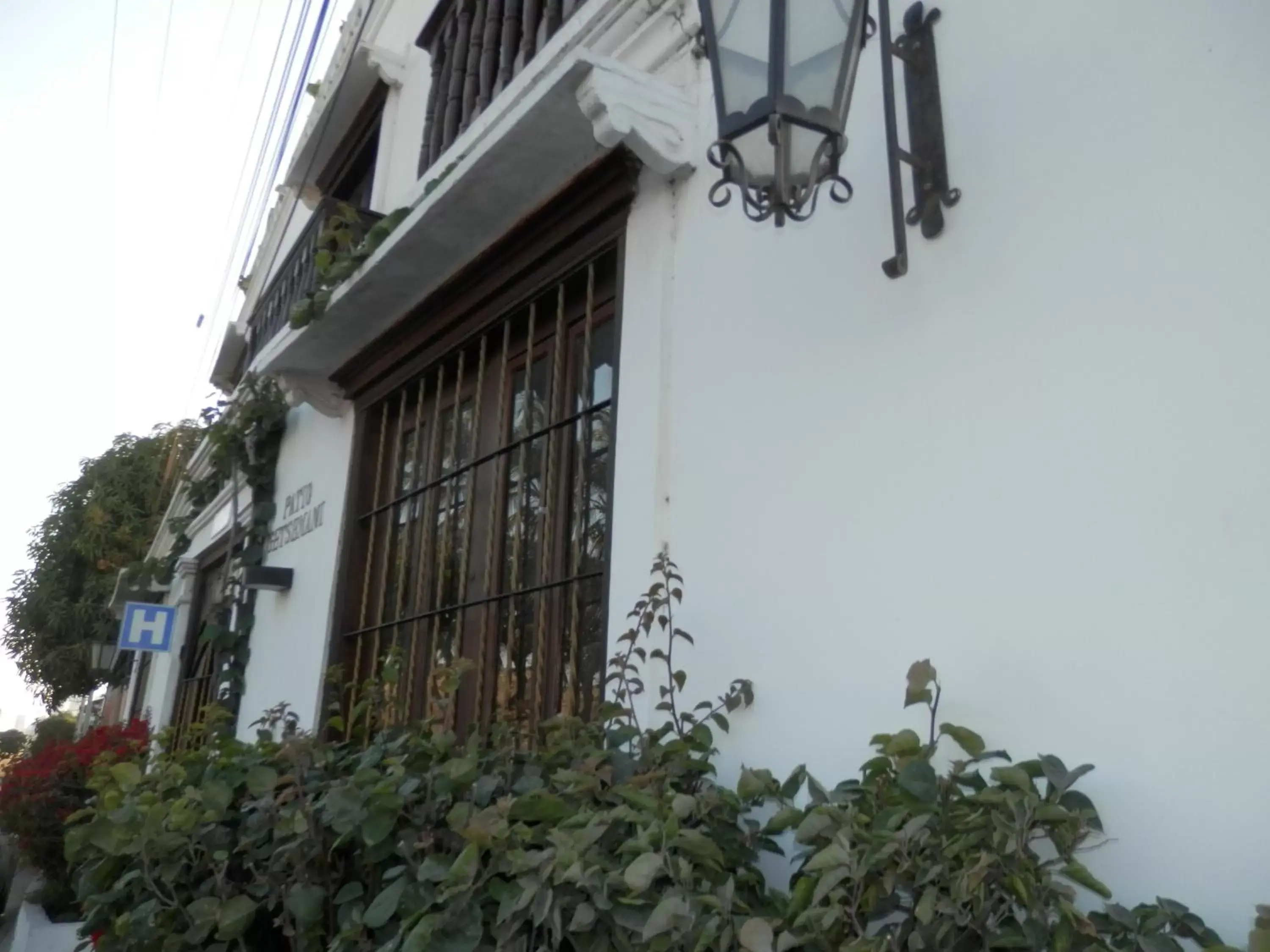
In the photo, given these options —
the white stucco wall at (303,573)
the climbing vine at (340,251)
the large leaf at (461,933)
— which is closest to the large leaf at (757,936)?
the large leaf at (461,933)

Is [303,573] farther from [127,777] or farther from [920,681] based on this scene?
[920,681]

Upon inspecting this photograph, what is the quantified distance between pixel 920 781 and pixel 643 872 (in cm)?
43

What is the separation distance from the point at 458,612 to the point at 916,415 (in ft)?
7.72

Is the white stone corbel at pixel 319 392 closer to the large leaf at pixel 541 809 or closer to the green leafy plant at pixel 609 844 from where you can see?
the green leafy plant at pixel 609 844

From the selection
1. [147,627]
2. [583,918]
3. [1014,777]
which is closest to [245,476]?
[147,627]

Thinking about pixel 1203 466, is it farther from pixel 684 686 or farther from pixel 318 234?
pixel 318 234

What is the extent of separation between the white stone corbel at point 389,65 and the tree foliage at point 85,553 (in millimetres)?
12038

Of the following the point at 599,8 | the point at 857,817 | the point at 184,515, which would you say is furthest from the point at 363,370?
the point at 184,515

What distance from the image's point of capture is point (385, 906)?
1.89m

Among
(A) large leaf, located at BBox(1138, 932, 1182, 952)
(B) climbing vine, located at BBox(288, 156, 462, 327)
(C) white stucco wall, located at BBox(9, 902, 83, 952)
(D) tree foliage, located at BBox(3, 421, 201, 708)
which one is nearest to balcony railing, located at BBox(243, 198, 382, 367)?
(B) climbing vine, located at BBox(288, 156, 462, 327)

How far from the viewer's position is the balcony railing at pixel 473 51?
4312mm

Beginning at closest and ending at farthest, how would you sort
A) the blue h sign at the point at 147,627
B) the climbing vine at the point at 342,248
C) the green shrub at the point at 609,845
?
the green shrub at the point at 609,845
the climbing vine at the point at 342,248
the blue h sign at the point at 147,627

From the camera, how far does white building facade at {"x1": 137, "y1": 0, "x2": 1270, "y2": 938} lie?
1.55m

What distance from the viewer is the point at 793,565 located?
2258 millimetres
